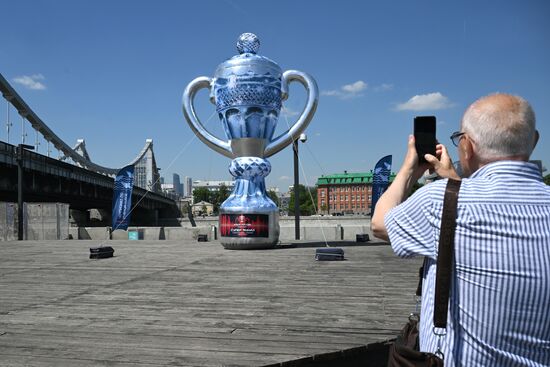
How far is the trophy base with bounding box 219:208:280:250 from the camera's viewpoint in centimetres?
1210

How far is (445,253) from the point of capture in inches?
66.2

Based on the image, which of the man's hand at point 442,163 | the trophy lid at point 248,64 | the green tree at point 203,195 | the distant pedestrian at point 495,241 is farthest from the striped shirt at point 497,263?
the green tree at point 203,195

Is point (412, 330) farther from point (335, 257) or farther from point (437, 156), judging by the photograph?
point (335, 257)

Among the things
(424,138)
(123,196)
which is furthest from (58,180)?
(424,138)

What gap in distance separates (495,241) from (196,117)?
12278 mm

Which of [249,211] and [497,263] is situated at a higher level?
[249,211]

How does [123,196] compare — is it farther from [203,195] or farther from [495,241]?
[203,195]

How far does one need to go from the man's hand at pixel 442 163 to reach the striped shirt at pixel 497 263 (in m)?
0.22

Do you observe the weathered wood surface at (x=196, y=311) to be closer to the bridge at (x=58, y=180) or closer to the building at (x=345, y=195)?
the bridge at (x=58, y=180)

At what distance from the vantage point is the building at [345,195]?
12081cm

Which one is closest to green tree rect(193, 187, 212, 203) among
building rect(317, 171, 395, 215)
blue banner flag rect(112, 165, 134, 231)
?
building rect(317, 171, 395, 215)

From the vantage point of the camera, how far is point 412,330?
6.68 ft

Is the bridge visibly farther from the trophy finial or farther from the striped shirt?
the striped shirt

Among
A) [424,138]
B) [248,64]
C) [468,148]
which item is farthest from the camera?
[248,64]
